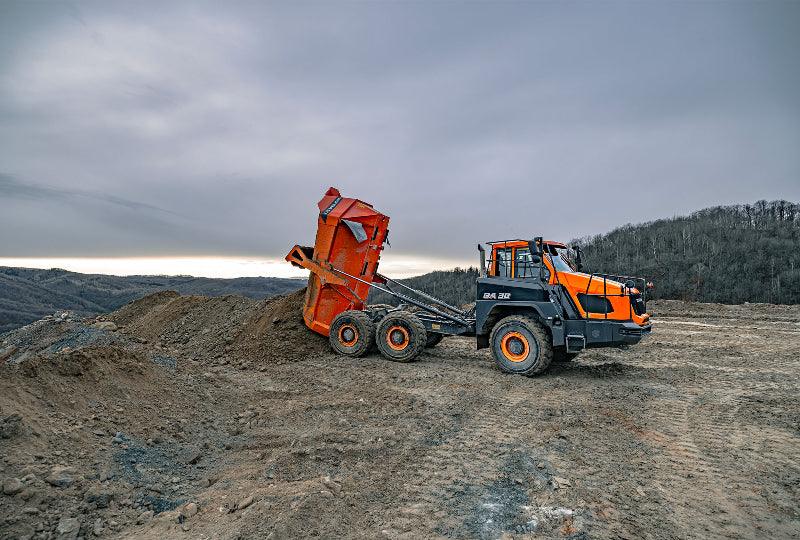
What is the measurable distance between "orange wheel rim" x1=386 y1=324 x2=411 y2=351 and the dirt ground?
0.69 meters

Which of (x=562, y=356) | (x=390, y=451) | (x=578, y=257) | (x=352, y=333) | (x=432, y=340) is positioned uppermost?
(x=578, y=257)

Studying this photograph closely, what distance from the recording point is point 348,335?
10.1 metres

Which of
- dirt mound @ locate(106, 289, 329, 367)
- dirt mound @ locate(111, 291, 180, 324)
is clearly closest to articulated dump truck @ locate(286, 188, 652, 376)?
dirt mound @ locate(106, 289, 329, 367)

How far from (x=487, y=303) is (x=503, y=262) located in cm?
85

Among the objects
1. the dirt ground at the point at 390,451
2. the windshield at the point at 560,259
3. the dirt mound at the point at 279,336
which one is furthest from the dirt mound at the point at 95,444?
the windshield at the point at 560,259

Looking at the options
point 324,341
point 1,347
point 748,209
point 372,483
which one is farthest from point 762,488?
point 748,209

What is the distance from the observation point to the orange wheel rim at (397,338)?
9727 millimetres

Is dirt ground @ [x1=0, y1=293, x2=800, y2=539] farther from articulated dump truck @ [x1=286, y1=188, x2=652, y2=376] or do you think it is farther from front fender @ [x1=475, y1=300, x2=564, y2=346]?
front fender @ [x1=475, y1=300, x2=564, y2=346]

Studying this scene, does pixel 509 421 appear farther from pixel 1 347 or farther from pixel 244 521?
pixel 1 347

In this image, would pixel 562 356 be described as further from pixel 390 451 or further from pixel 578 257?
pixel 390 451

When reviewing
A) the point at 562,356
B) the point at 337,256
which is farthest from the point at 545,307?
the point at 337,256

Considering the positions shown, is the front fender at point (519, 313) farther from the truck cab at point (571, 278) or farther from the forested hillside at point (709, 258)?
the forested hillside at point (709, 258)

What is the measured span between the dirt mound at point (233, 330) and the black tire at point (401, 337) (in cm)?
145

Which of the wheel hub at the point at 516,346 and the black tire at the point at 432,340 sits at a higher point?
the wheel hub at the point at 516,346
